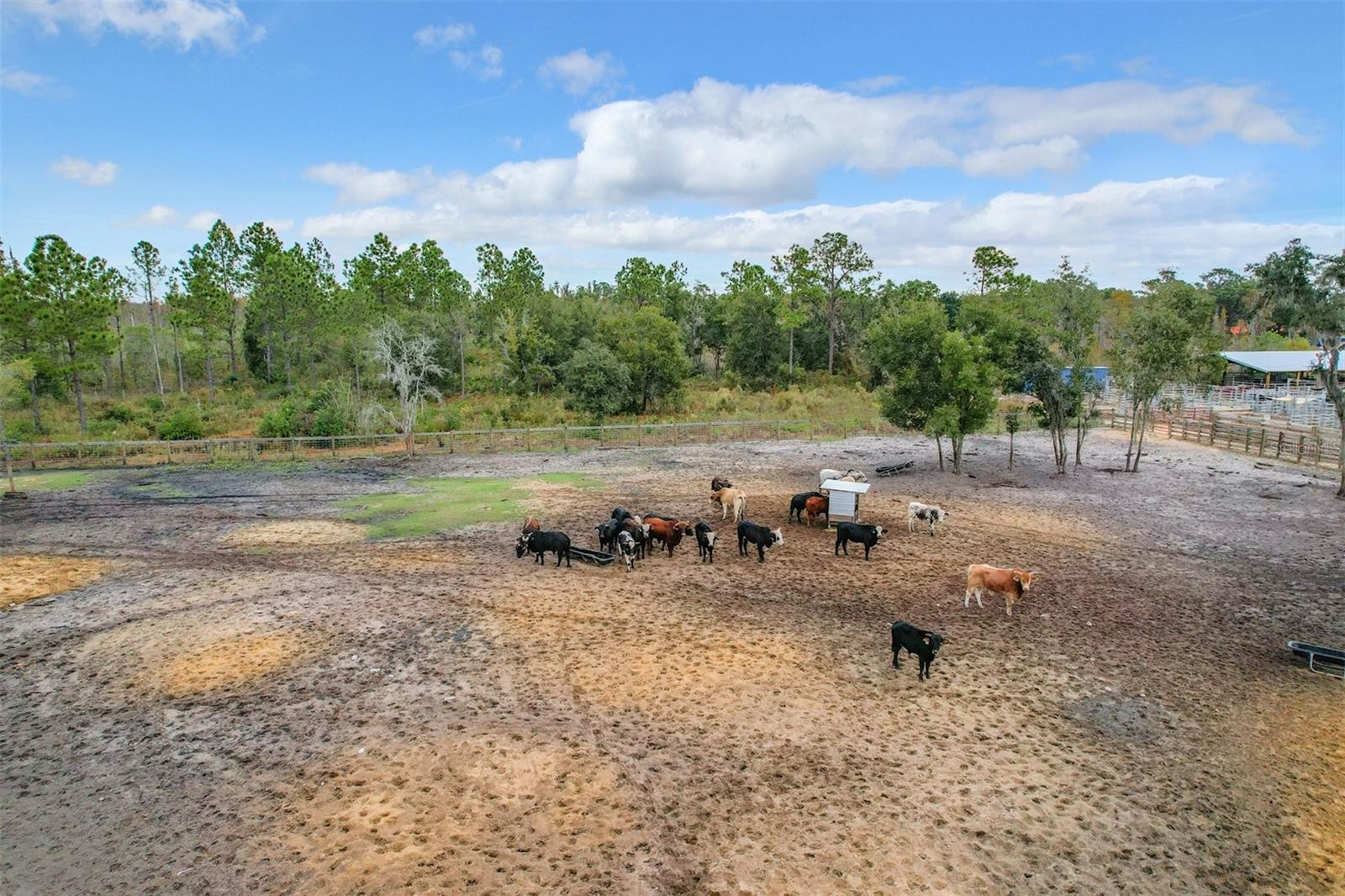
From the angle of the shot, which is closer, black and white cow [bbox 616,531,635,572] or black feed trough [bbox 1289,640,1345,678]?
black feed trough [bbox 1289,640,1345,678]

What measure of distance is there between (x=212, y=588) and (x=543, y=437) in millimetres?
19132

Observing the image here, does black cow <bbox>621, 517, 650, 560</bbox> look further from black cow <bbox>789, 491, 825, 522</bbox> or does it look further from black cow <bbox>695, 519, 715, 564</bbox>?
black cow <bbox>789, 491, 825, 522</bbox>

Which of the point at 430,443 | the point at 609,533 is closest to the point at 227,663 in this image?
the point at 609,533

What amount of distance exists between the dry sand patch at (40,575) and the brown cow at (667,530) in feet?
37.3

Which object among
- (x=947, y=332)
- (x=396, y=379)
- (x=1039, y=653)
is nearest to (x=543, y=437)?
(x=396, y=379)

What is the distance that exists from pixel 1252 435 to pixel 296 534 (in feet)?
118

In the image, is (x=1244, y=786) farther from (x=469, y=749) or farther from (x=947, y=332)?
(x=947, y=332)

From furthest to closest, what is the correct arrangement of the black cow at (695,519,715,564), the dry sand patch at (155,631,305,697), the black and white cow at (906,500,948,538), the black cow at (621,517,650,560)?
1. the black and white cow at (906,500,948,538)
2. the black cow at (621,517,650,560)
3. the black cow at (695,519,715,564)
4. the dry sand patch at (155,631,305,697)

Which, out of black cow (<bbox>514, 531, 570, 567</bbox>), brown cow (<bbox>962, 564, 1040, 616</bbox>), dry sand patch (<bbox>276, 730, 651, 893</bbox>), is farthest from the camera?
black cow (<bbox>514, 531, 570, 567</bbox>)

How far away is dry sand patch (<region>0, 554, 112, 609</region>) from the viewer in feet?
44.8

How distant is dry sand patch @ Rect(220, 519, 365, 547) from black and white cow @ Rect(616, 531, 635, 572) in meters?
6.95

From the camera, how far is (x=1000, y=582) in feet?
40.3

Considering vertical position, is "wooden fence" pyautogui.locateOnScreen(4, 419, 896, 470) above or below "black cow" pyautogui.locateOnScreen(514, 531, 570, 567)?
above

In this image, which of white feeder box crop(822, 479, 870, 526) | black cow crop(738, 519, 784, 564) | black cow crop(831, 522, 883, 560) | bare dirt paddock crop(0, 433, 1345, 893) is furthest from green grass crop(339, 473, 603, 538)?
black cow crop(831, 522, 883, 560)
